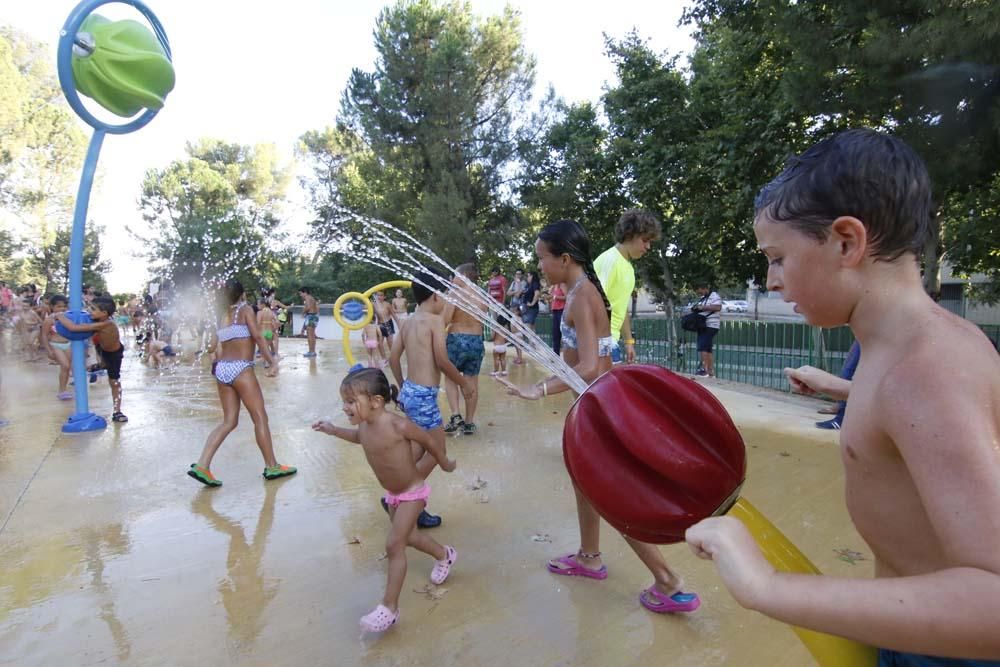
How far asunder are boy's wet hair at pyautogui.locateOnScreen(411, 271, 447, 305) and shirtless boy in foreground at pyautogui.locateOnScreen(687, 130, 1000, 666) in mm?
3579

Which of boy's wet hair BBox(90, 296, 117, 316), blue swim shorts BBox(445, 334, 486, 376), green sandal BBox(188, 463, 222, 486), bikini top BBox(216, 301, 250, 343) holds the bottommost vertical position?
green sandal BBox(188, 463, 222, 486)

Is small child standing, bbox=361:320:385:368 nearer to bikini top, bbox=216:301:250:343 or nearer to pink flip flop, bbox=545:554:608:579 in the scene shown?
bikini top, bbox=216:301:250:343

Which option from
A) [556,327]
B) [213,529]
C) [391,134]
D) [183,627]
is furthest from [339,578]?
[391,134]

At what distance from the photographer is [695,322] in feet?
31.4

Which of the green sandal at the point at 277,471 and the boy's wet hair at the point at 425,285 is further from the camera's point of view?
the green sandal at the point at 277,471

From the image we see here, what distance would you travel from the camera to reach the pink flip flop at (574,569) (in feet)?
10.4

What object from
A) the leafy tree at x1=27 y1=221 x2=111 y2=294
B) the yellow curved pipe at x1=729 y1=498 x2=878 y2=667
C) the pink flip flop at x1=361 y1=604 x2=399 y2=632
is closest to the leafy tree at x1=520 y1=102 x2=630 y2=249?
the pink flip flop at x1=361 y1=604 x2=399 y2=632

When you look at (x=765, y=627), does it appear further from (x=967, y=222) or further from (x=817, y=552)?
(x=967, y=222)

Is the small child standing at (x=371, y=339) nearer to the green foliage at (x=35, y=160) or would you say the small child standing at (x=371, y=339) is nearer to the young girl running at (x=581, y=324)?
the young girl running at (x=581, y=324)

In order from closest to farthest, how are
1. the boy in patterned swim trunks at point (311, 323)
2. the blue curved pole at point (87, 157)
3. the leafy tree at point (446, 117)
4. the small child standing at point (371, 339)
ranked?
1. the blue curved pole at point (87, 157)
2. the small child standing at point (371, 339)
3. the boy in patterned swim trunks at point (311, 323)
4. the leafy tree at point (446, 117)

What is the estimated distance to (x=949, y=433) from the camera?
2.65 ft

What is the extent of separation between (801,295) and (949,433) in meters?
0.34

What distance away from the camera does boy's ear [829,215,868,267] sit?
3.17 feet

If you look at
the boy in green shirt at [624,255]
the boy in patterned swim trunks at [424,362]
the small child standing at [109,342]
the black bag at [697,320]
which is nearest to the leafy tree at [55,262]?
the small child standing at [109,342]
